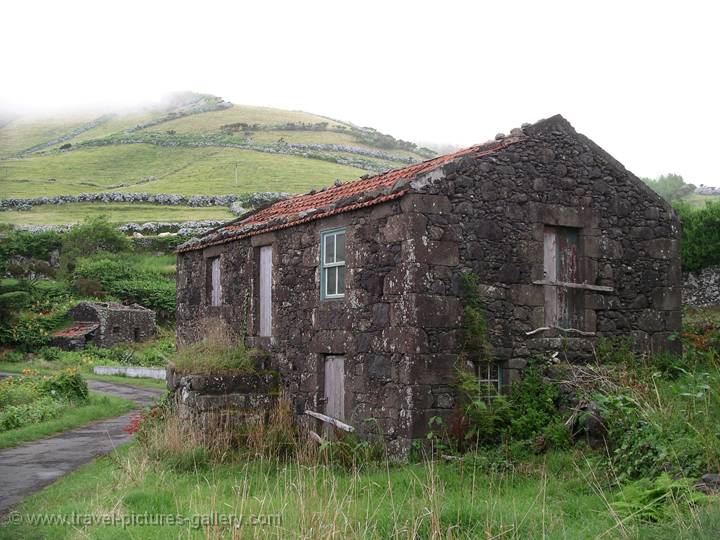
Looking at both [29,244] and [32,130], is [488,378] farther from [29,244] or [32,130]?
[32,130]

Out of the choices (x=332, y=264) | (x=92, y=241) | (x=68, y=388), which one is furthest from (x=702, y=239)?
(x=92, y=241)

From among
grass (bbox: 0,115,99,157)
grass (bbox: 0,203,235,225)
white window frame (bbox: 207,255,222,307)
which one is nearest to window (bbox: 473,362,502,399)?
white window frame (bbox: 207,255,222,307)

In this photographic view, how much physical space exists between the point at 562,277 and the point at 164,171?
66.5m

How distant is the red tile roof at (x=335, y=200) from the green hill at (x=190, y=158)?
35136 mm

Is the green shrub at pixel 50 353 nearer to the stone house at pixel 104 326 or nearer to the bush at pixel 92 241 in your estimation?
the stone house at pixel 104 326

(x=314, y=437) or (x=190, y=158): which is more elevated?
(x=190, y=158)

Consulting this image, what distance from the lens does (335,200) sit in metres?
14.1

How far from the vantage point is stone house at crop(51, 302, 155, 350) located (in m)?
33.8

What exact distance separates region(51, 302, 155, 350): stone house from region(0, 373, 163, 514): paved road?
1559 centimetres

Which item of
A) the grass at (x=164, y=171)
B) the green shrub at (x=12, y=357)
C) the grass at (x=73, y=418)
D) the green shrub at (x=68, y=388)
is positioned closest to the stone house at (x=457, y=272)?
the grass at (x=73, y=418)

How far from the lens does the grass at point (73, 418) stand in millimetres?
16016

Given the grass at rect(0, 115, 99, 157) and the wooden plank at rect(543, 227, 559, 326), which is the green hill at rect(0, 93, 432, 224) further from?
the wooden plank at rect(543, 227, 559, 326)

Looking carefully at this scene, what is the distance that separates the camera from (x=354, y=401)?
12.3 metres

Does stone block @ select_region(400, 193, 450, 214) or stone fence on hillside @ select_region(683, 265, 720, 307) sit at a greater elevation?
stone block @ select_region(400, 193, 450, 214)
